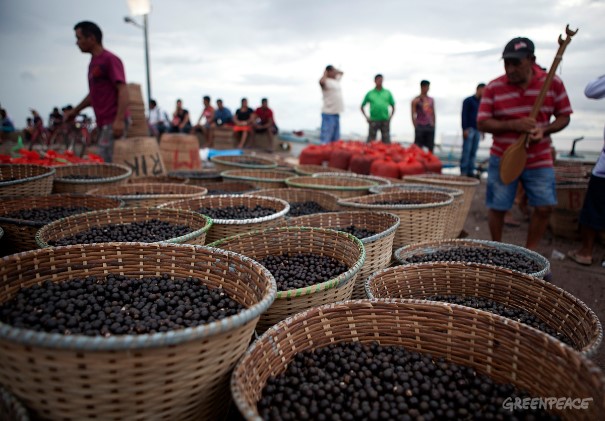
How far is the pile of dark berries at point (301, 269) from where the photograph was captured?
6.91 ft

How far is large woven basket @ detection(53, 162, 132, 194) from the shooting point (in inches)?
150

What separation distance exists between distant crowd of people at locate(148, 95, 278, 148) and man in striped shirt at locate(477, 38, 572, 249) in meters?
10.6

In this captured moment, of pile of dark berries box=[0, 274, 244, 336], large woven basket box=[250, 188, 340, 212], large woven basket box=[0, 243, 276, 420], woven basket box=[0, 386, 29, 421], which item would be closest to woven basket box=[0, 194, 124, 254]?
pile of dark berries box=[0, 274, 244, 336]

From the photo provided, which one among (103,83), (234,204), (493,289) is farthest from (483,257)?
(103,83)

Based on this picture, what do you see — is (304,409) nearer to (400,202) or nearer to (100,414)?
(100,414)

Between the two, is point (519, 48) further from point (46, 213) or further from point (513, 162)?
point (46, 213)

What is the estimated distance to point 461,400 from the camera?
138 cm

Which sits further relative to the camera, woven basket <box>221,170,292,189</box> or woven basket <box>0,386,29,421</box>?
woven basket <box>221,170,292,189</box>

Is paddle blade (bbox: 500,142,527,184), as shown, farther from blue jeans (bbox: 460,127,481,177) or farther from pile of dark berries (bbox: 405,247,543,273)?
blue jeans (bbox: 460,127,481,177)

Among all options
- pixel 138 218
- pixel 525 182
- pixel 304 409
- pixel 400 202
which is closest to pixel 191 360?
pixel 304 409

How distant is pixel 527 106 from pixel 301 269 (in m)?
3.01

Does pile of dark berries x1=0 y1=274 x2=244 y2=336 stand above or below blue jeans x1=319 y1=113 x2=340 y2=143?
below

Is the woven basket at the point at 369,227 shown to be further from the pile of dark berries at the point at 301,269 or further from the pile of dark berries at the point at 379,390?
the pile of dark berries at the point at 379,390

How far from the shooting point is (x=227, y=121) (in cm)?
1477
